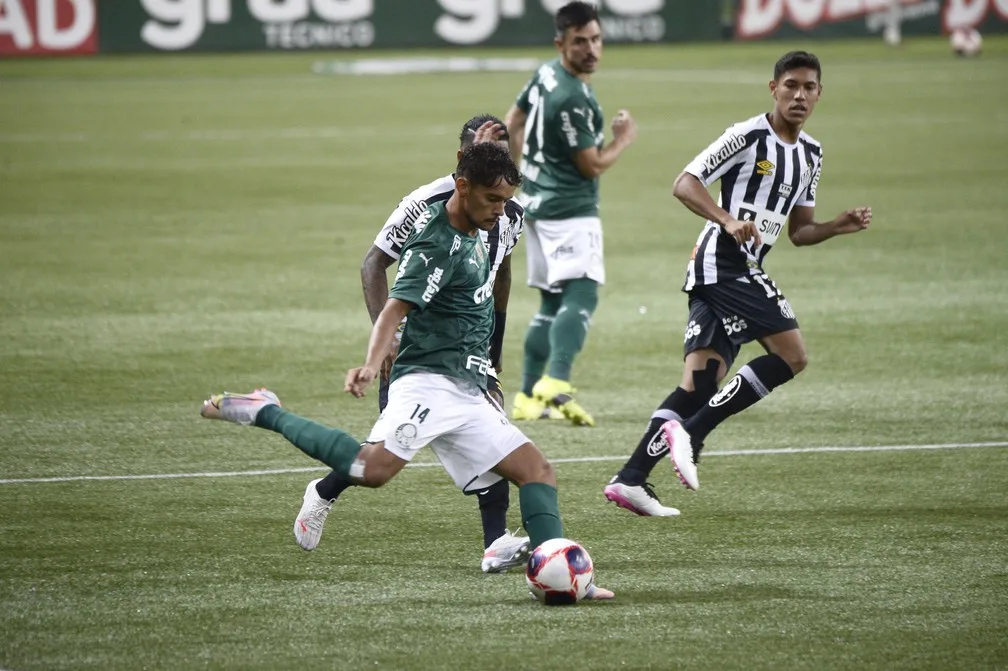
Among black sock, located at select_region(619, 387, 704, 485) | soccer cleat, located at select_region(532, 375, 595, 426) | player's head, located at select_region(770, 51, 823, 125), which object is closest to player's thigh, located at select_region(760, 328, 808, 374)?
black sock, located at select_region(619, 387, 704, 485)

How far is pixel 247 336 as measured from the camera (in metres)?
11.6

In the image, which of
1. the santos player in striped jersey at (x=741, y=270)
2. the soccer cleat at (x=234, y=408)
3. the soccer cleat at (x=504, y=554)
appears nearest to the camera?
the soccer cleat at (x=234, y=408)

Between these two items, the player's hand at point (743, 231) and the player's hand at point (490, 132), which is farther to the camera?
the player's hand at point (743, 231)

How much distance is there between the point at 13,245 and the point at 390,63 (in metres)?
21.7

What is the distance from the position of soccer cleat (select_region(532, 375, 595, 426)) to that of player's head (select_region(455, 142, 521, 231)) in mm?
3256

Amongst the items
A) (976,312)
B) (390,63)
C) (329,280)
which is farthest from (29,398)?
(390,63)

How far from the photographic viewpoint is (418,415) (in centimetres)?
607

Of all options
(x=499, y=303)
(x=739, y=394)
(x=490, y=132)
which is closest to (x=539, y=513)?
(x=499, y=303)

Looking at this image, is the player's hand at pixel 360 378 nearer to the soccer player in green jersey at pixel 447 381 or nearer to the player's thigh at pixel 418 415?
the soccer player in green jersey at pixel 447 381

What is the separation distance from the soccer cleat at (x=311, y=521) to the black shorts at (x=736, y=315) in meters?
2.03

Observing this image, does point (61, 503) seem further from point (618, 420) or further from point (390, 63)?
point (390, 63)

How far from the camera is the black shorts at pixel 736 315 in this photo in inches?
296

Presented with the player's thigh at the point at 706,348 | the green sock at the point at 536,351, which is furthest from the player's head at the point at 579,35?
the player's thigh at the point at 706,348

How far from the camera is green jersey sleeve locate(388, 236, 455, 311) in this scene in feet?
19.7
